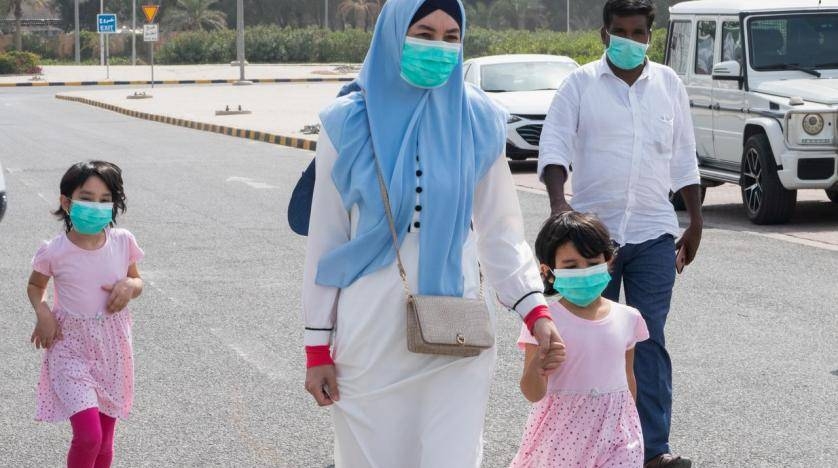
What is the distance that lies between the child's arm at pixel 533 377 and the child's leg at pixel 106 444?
1.61 m

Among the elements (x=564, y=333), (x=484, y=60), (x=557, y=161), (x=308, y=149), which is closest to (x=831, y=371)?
(x=557, y=161)

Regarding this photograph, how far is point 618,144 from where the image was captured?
5.46 m

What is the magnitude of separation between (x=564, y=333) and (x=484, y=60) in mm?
17367

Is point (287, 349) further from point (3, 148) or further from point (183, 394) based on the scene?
point (3, 148)

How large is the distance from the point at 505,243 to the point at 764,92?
10.3m

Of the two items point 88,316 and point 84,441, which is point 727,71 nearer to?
point 88,316

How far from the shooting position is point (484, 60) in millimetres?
21594

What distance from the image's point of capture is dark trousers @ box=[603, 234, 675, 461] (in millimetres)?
5445

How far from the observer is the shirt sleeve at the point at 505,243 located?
3930 millimetres

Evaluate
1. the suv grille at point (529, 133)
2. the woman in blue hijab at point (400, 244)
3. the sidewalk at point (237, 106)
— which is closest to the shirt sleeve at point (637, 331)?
the woman in blue hijab at point (400, 244)

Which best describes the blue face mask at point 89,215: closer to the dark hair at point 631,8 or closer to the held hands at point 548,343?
the held hands at point 548,343

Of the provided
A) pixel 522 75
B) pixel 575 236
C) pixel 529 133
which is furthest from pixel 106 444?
pixel 522 75

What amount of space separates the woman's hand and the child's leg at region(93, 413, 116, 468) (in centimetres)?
153

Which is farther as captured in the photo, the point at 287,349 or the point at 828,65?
the point at 828,65
